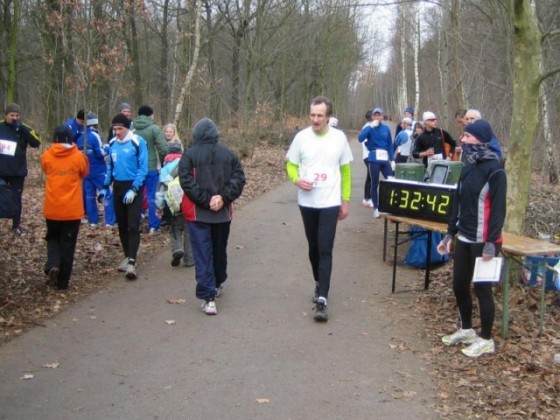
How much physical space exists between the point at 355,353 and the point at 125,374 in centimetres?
194

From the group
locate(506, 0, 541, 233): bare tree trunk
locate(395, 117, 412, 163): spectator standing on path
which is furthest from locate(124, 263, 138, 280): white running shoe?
locate(395, 117, 412, 163): spectator standing on path

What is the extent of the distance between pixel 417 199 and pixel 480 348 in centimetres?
229

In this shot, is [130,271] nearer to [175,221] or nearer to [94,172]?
[175,221]

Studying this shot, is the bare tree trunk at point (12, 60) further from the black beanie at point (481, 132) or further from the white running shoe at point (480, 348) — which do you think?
the white running shoe at point (480, 348)

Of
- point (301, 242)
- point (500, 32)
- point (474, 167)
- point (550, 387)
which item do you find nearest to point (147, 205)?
point (301, 242)

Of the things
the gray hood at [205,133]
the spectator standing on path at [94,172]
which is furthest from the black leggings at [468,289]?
the spectator standing on path at [94,172]

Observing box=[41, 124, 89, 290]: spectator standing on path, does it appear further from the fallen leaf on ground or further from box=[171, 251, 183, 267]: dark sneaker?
the fallen leaf on ground

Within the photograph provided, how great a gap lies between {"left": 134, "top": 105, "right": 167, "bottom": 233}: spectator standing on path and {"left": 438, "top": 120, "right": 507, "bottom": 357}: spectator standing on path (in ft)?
18.7

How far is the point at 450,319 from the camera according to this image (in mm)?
6109

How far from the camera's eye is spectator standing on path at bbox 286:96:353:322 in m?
5.90

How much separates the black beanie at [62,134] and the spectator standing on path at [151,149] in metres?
2.94

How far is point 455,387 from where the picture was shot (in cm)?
457

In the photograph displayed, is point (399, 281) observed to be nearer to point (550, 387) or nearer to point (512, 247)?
point (512, 247)

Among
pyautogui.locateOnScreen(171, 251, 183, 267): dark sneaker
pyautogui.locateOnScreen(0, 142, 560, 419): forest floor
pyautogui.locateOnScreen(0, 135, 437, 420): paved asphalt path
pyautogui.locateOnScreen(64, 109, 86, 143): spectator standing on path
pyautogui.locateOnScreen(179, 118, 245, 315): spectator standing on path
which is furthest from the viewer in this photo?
pyautogui.locateOnScreen(64, 109, 86, 143): spectator standing on path
